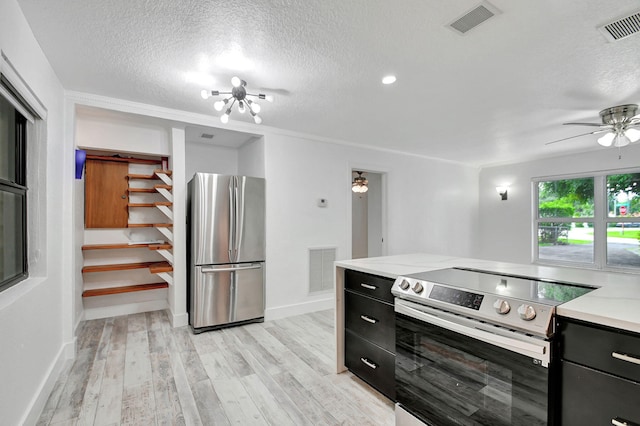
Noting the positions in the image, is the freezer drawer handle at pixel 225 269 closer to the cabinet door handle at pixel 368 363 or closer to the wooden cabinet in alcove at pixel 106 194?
the wooden cabinet in alcove at pixel 106 194

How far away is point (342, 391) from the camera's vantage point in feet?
7.30

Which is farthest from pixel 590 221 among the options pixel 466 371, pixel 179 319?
pixel 179 319

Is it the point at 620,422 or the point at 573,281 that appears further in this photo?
the point at 573,281

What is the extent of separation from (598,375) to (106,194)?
15.9 ft

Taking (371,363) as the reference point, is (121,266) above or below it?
above

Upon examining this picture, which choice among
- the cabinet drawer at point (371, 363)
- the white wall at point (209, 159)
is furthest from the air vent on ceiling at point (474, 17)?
the white wall at point (209, 159)

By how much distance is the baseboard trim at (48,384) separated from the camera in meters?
1.83

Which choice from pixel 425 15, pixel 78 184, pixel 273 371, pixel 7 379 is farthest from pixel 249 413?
pixel 78 184

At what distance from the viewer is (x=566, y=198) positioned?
18.2ft

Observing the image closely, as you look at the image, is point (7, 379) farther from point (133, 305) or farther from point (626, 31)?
point (626, 31)

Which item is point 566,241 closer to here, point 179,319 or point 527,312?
point 527,312

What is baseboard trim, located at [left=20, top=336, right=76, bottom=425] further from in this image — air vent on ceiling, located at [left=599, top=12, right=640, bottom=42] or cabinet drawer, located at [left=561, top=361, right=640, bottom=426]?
air vent on ceiling, located at [left=599, top=12, right=640, bottom=42]

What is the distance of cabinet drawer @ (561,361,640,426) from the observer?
1.03 meters

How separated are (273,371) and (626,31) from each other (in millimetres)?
3471
